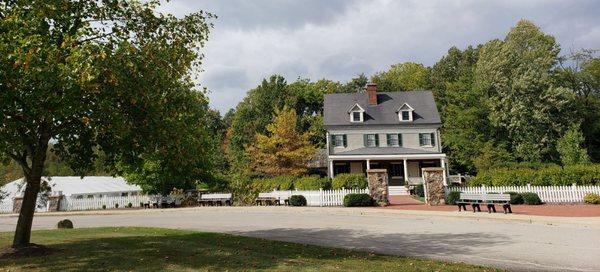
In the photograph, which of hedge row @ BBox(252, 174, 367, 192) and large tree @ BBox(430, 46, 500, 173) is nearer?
hedge row @ BBox(252, 174, 367, 192)

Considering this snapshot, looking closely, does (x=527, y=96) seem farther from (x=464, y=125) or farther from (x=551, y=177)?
(x=551, y=177)

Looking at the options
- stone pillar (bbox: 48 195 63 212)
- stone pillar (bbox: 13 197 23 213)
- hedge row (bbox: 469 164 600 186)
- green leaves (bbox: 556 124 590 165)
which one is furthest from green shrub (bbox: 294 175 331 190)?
green leaves (bbox: 556 124 590 165)

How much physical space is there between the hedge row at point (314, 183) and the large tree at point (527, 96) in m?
23.9

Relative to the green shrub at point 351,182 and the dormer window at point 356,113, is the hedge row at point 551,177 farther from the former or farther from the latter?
the dormer window at point 356,113

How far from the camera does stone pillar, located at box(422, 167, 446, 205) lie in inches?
1021

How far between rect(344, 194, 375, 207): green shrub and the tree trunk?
17984 mm

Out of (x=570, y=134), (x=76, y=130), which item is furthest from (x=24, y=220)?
(x=570, y=134)

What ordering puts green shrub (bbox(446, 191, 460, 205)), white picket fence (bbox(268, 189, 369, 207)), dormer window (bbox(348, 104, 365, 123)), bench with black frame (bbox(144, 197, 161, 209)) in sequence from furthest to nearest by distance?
dormer window (bbox(348, 104, 365, 123))
bench with black frame (bbox(144, 197, 161, 209))
white picket fence (bbox(268, 189, 369, 207))
green shrub (bbox(446, 191, 460, 205))

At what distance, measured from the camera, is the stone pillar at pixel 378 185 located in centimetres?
2639

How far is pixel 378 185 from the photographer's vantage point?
26.6 meters

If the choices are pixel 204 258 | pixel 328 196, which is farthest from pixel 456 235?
pixel 328 196

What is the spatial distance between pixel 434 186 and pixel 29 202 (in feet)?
70.4

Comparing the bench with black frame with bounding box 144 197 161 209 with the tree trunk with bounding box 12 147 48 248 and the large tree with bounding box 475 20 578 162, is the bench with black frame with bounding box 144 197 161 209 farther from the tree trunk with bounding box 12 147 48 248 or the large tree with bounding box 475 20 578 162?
the large tree with bounding box 475 20 578 162

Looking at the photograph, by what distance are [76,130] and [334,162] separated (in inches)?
1390
